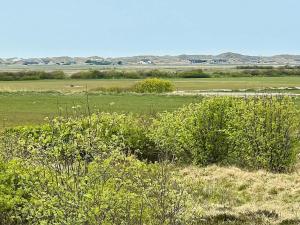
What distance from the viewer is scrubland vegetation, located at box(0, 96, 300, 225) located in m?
8.09

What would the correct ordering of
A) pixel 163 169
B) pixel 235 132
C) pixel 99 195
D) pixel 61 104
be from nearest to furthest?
pixel 99 195, pixel 163 169, pixel 235 132, pixel 61 104

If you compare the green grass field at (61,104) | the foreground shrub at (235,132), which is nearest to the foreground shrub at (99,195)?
the foreground shrub at (235,132)

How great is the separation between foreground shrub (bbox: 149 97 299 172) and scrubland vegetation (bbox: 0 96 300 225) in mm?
38

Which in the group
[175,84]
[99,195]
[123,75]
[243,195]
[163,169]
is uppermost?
[99,195]

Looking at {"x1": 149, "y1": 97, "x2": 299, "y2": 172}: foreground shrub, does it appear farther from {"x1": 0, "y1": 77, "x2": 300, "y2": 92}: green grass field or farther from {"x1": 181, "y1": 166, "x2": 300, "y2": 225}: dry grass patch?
{"x1": 0, "y1": 77, "x2": 300, "y2": 92}: green grass field

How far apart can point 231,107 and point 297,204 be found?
7.81 m

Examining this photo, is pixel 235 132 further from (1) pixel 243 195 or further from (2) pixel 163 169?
(2) pixel 163 169

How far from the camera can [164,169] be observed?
9.14 meters

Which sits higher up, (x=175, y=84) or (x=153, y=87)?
(x=153, y=87)

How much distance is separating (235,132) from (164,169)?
37.1 ft

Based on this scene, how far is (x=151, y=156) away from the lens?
23.4m

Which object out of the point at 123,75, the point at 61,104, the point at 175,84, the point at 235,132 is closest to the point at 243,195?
the point at 235,132

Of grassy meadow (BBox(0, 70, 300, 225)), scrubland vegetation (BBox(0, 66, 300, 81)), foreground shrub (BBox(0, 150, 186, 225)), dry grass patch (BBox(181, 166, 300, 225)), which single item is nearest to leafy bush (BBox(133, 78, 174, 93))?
scrubland vegetation (BBox(0, 66, 300, 81))

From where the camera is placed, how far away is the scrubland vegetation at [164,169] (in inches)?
319
